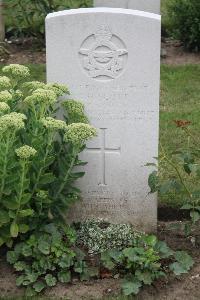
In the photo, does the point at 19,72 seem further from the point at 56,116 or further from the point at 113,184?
the point at 113,184

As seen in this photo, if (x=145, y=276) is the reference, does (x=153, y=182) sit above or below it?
above

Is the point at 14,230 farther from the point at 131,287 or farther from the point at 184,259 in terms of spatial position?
the point at 184,259

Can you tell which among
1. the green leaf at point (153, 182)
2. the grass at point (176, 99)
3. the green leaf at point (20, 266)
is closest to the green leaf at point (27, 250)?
the green leaf at point (20, 266)

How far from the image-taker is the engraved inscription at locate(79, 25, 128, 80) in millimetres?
4582

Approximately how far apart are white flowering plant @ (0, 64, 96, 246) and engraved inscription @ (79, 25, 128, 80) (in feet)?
0.75

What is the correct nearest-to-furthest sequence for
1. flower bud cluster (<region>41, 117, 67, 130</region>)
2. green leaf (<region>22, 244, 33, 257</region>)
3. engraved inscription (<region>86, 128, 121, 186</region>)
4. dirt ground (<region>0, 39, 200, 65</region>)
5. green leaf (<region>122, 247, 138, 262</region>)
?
flower bud cluster (<region>41, 117, 67, 130</region>), green leaf (<region>122, 247, 138, 262</region>), green leaf (<region>22, 244, 33, 257</region>), engraved inscription (<region>86, 128, 121, 186</region>), dirt ground (<region>0, 39, 200, 65</region>)

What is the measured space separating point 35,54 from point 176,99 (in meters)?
2.06

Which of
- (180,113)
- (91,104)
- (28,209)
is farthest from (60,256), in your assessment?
(180,113)

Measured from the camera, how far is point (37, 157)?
4.38 metres

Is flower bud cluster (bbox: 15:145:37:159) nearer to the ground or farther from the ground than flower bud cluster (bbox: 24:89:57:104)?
nearer to the ground

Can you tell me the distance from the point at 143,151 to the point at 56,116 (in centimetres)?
59

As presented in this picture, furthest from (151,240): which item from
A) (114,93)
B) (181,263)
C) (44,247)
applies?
(114,93)

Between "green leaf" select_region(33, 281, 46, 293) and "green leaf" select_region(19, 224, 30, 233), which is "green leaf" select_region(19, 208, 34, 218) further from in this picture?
"green leaf" select_region(33, 281, 46, 293)

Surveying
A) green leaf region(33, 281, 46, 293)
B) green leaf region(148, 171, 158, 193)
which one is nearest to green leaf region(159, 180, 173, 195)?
green leaf region(148, 171, 158, 193)
